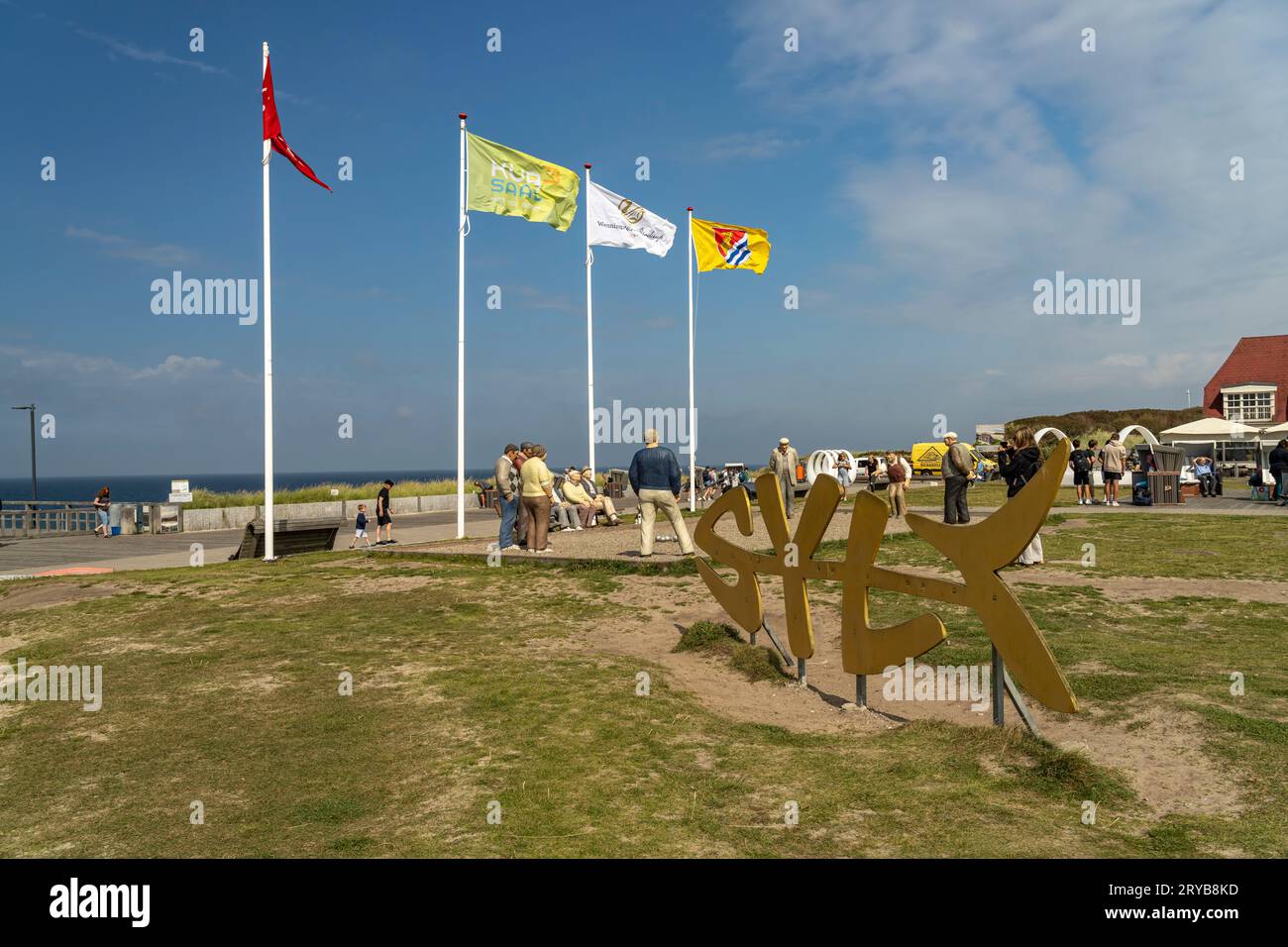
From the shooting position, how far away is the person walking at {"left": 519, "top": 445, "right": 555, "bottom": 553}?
14961 millimetres

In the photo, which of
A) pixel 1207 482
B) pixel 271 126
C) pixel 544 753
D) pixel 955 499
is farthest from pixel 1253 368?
pixel 544 753

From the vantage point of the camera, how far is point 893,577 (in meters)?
6.94

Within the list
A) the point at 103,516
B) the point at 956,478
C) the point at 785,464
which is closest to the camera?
the point at 956,478

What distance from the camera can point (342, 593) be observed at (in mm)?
11805

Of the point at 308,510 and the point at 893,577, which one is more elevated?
the point at 893,577

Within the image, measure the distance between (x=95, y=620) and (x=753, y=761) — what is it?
839cm

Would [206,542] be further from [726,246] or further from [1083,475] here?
[1083,475]

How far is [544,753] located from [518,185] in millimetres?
17026

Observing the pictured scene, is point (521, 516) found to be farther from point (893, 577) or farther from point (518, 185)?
point (893, 577)

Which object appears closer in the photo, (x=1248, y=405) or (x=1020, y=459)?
(x=1020, y=459)

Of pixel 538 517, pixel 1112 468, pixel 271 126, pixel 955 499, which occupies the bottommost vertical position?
pixel 538 517

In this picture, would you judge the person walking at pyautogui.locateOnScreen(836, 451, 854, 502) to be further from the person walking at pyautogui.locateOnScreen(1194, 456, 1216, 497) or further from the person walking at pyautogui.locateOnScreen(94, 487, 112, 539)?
the person walking at pyautogui.locateOnScreen(94, 487, 112, 539)

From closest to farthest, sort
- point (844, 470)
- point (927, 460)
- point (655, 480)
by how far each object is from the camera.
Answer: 1. point (655, 480)
2. point (844, 470)
3. point (927, 460)

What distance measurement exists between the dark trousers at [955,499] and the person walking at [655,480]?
435 cm
